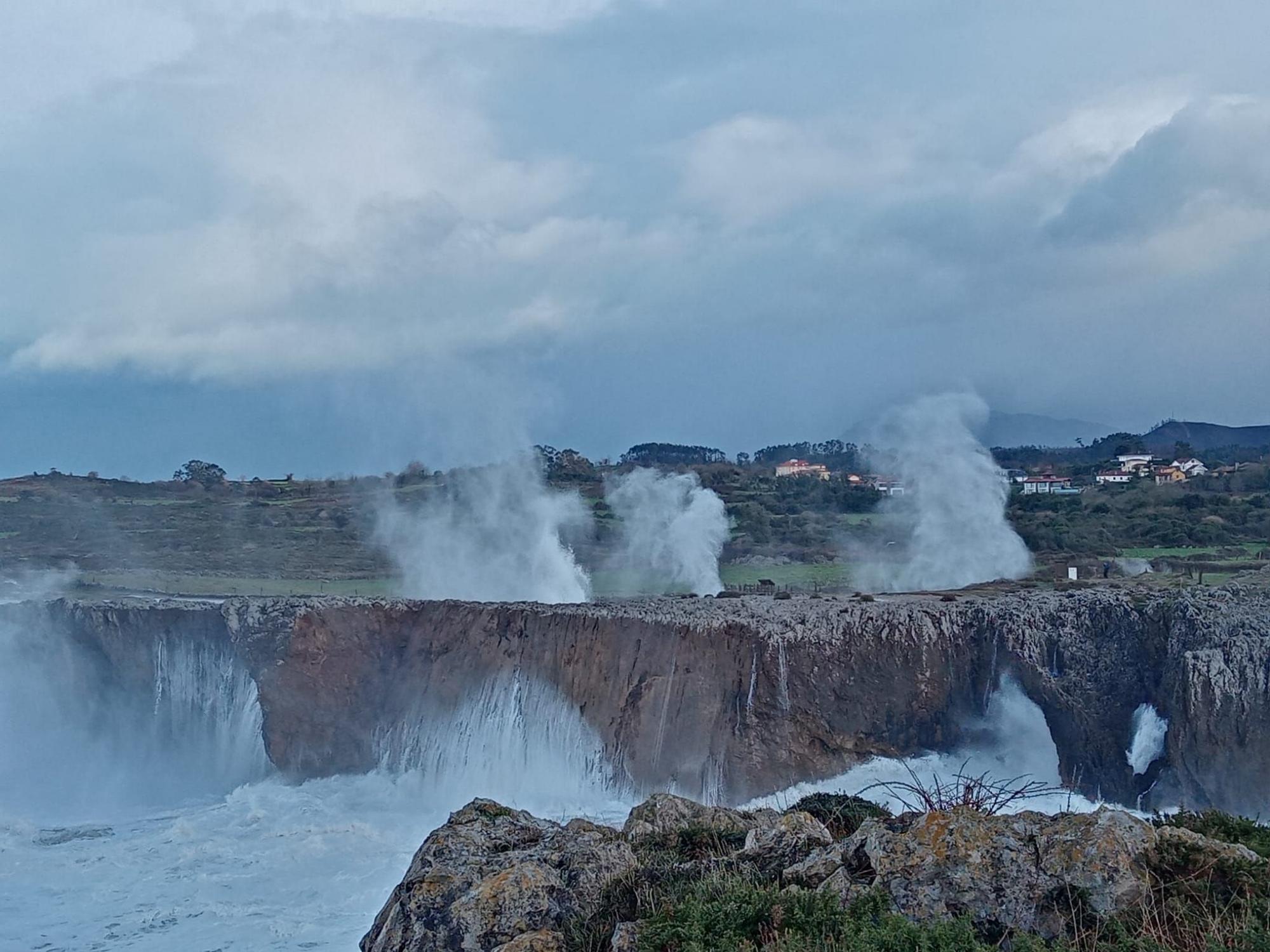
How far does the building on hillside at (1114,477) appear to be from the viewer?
188 feet

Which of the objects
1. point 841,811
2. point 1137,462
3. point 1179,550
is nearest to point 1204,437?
point 1137,462

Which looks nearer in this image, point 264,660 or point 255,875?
point 255,875

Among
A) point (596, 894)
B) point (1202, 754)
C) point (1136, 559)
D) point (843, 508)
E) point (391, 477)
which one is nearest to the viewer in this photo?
point (596, 894)

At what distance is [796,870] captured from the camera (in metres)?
6.52

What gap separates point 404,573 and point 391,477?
2556 centimetres

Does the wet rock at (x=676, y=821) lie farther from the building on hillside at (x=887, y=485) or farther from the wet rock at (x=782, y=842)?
the building on hillside at (x=887, y=485)

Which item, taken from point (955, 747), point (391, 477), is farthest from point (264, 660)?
point (391, 477)

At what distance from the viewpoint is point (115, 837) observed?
2017 cm

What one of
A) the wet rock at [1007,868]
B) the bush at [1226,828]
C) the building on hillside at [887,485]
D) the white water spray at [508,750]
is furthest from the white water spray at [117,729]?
the building on hillside at [887,485]

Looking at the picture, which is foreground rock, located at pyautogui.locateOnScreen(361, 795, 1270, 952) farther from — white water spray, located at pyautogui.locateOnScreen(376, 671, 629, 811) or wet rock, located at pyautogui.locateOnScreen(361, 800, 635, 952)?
white water spray, located at pyautogui.locateOnScreen(376, 671, 629, 811)

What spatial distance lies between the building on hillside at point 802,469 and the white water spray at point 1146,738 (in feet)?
159

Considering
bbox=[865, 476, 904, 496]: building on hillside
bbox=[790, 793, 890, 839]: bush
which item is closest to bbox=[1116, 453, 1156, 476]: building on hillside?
bbox=[865, 476, 904, 496]: building on hillside

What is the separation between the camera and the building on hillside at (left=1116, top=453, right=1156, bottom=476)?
60688 millimetres

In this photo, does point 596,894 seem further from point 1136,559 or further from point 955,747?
point 1136,559
